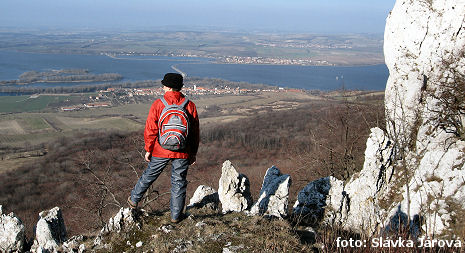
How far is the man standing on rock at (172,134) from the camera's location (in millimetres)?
4734

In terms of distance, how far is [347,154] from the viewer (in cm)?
1469

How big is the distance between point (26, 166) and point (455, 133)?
3123 centimetres

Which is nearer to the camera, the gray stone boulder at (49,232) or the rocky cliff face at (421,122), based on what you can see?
the gray stone boulder at (49,232)

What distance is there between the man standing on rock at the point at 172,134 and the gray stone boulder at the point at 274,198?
233cm

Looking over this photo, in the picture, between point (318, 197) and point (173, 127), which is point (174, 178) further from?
point (318, 197)

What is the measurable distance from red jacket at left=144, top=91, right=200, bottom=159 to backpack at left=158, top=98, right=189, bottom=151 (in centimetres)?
9

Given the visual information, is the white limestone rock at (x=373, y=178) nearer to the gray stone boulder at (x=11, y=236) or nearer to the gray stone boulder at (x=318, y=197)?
the gray stone boulder at (x=318, y=197)

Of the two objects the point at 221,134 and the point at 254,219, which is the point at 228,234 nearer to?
the point at 254,219

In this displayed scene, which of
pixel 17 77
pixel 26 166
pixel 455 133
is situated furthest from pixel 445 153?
pixel 17 77

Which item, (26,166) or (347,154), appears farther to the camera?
(26,166)

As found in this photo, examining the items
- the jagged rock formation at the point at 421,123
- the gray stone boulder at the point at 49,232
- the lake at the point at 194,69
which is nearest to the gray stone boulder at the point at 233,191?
the jagged rock formation at the point at 421,123

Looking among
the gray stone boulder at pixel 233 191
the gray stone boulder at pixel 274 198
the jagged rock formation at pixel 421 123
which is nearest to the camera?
the gray stone boulder at pixel 274 198

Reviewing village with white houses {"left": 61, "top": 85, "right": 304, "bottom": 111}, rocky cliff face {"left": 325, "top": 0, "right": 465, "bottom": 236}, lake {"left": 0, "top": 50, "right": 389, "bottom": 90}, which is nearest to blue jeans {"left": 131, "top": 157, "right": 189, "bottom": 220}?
rocky cliff face {"left": 325, "top": 0, "right": 465, "bottom": 236}

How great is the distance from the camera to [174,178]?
512 centimetres
